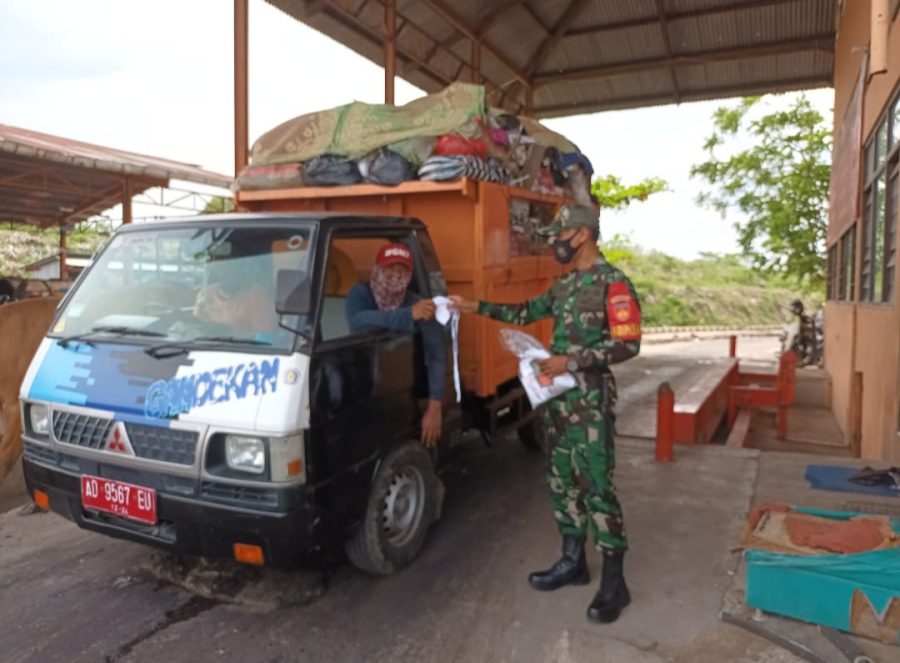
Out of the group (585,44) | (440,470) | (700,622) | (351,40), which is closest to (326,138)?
(440,470)

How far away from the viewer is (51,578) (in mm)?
3824

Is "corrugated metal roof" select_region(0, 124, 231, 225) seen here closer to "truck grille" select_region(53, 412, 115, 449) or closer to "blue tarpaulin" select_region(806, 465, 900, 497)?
"truck grille" select_region(53, 412, 115, 449)

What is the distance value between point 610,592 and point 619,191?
23.4 meters

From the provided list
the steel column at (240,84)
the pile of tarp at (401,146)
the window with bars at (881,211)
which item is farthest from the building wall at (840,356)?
the steel column at (240,84)

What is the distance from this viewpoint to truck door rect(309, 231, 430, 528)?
123 inches

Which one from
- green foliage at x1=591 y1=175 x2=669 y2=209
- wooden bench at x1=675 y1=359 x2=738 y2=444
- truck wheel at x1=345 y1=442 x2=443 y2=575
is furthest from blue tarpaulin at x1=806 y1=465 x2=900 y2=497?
green foliage at x1=591 y1=175 x2=669 y2=209

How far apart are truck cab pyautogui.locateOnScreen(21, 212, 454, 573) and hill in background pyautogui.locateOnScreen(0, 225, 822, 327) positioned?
2234cm

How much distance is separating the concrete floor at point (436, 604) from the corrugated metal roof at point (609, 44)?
8.77 meters

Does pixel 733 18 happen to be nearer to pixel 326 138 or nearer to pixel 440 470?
pixel 326 138

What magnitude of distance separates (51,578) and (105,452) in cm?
123

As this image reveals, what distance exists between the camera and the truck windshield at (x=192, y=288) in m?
3.27

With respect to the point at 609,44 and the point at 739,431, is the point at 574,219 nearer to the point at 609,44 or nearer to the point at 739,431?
the point at 739,431

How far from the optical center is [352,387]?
11.0 ft

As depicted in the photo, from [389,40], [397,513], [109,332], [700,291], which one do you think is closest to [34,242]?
[389,40]
